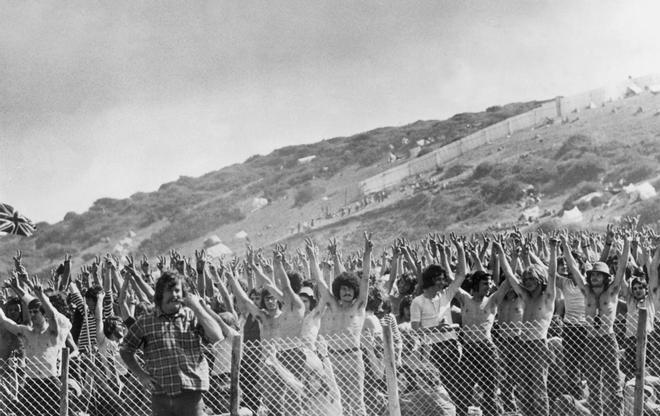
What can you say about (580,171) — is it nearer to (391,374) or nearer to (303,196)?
(303,196)

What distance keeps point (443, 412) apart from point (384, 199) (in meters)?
50.9

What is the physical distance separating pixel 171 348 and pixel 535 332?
4152 millimetres

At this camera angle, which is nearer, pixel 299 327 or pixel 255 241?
pixel 299 327

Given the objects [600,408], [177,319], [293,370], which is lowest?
[600,408]

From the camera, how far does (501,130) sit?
68625 millimetres

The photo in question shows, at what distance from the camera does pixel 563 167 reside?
52.0 metres

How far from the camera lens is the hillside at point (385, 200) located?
50625 millimetres

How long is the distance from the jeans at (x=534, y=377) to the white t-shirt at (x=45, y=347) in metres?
4.36

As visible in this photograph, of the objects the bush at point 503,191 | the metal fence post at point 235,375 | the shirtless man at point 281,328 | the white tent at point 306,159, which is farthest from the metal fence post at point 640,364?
the white tent at point 306,159

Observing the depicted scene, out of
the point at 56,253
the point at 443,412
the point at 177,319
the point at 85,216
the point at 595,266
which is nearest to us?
the point at 177,319

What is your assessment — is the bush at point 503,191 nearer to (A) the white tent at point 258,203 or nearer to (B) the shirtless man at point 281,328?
(A) the white tent at point 258,203

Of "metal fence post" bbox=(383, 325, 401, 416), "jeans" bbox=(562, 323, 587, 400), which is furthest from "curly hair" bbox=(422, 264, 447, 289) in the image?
"metal fence post" bbox=(383, 325, 401, 416)

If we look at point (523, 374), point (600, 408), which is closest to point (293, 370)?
point (523, 374)

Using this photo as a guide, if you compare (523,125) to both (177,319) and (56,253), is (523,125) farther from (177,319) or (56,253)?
(177,319)
